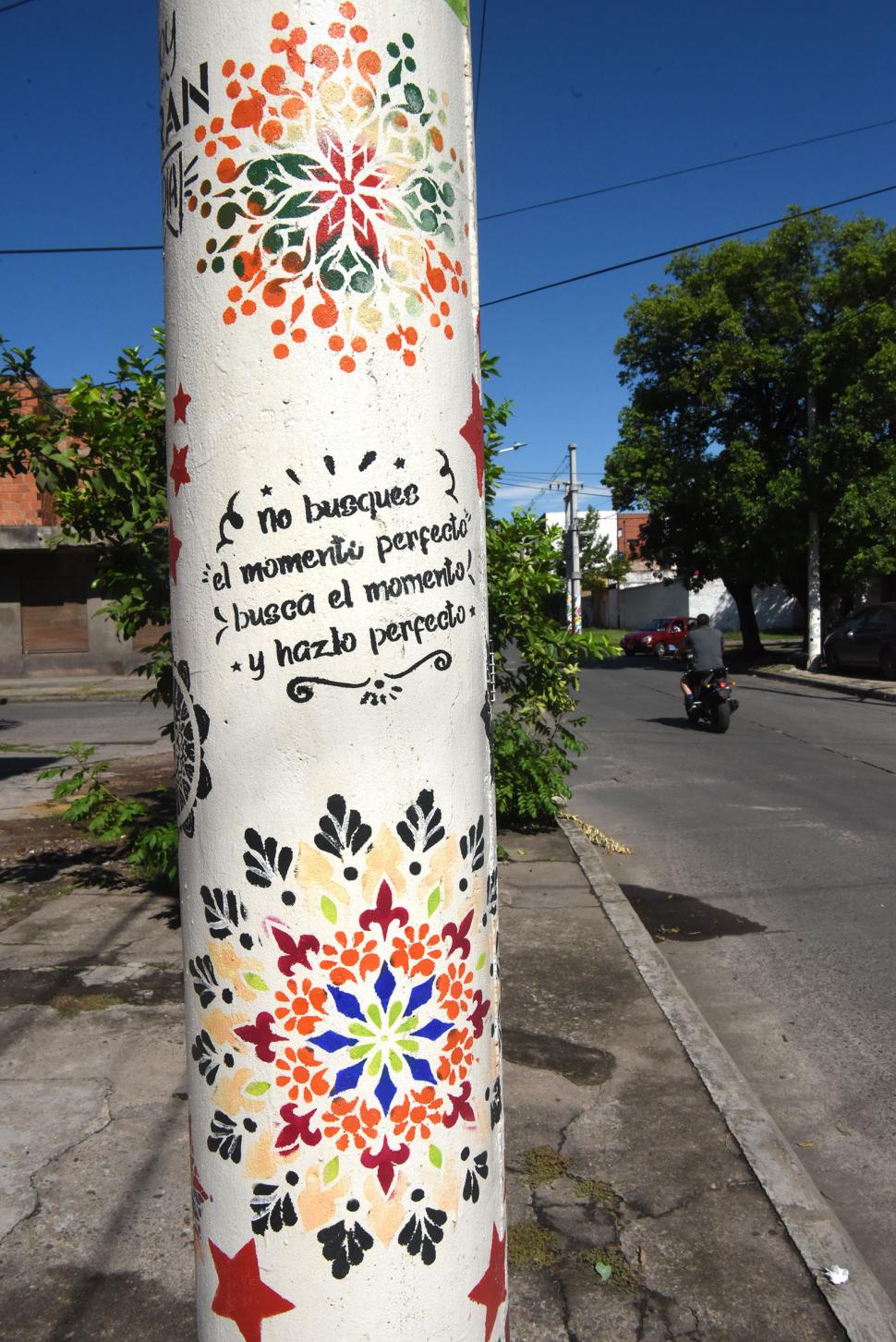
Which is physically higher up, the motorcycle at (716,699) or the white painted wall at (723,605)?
the white painted wall at (723,605)

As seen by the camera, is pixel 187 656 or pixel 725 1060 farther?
pixel 725 1060

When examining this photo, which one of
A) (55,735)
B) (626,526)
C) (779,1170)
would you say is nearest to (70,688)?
(55,735)

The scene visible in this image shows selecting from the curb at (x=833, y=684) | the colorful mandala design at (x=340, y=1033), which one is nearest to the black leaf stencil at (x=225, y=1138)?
the colorful mandala design at (x=340, y=1033)

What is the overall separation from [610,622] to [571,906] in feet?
213

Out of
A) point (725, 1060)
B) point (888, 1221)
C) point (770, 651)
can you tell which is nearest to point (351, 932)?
point (888, 1221)

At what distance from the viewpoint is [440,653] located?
1.81 meters

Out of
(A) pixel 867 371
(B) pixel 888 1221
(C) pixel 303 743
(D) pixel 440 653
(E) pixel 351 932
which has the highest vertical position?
(A) pixel 867 371

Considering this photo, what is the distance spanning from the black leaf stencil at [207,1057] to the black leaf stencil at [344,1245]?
0.31 metres

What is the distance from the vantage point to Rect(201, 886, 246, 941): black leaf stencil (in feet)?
5.82

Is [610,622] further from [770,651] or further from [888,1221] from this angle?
[888,1221]

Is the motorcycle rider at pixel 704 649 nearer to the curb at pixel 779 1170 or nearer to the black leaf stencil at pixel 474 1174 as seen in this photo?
the curb at pixel 779 1170

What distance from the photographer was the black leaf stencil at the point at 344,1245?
5.74 feet

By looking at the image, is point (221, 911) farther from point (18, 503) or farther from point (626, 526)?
point (626, 526)

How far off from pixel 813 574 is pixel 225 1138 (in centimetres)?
2784
